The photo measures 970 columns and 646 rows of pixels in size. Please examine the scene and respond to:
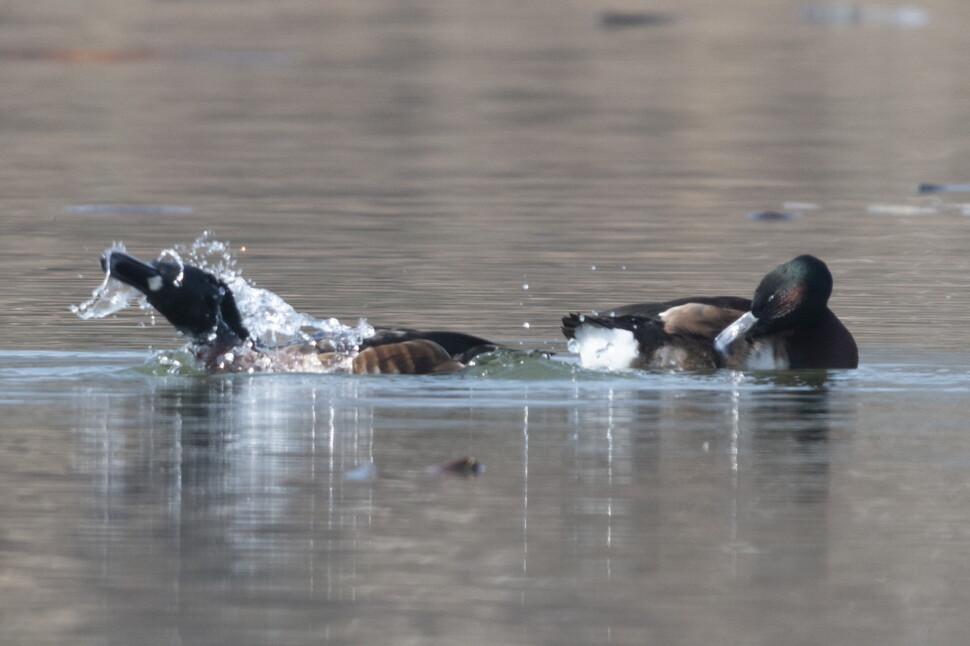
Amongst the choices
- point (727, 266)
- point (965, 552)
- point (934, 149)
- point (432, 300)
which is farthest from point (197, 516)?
point (934, 149)

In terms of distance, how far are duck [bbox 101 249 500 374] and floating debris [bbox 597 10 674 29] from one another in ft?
127

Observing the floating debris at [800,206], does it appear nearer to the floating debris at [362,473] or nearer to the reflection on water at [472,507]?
the reflection on water at [472,507]

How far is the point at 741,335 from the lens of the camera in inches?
447

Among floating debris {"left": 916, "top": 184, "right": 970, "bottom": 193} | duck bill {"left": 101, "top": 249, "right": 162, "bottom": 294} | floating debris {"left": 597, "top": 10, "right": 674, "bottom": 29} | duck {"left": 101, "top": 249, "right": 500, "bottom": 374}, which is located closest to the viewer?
duck {"left": 101, "top": 249, "right": 500, "bottom": 374}

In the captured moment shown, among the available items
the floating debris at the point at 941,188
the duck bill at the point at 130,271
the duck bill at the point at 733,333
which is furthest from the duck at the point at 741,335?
the floating debris at the point at 941,188

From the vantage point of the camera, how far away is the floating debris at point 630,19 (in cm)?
4984

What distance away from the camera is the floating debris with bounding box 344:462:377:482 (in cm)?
842

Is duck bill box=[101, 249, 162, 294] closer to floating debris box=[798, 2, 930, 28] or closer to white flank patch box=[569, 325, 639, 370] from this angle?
white flank patch box=[569, 325, 639, 370]

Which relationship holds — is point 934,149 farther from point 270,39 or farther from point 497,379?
point 270,39

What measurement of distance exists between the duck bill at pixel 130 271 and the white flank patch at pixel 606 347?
7.48ft

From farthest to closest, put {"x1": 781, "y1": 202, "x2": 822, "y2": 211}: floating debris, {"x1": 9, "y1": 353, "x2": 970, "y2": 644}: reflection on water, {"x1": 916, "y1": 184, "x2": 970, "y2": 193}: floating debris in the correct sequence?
{"x1": 916, "y1": 184, "x2": 970, "y2": 193}: floating debris < {"x1": 781, "y1": 202, "x2": 822, "y2": 211}: floating debris < {"x1": 9, "y1": 353, "x2": 970, "y2": 644}: reflection on water

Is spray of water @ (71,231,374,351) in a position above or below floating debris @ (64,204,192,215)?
below

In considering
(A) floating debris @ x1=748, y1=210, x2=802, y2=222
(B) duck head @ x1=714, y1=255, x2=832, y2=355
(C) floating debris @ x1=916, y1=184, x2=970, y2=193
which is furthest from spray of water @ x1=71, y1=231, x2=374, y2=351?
(C) floating debris @ x1=916, y1=184, x2=970, y2=193

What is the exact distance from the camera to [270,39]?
43750mm
